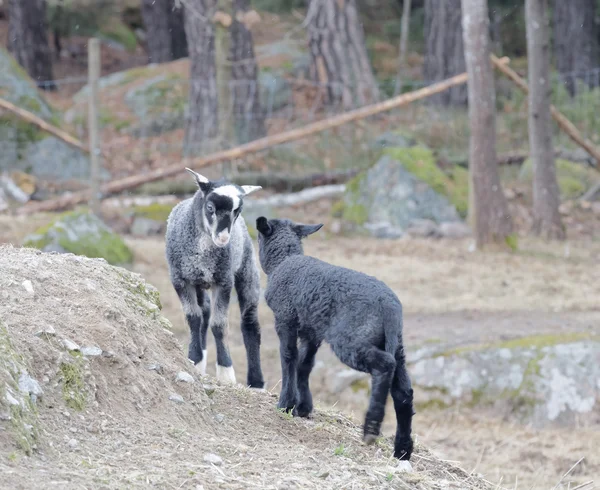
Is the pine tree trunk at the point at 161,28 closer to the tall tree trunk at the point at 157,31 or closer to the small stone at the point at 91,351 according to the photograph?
the tall tree trunk at the point at 157,31

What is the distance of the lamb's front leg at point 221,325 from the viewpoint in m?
7.28

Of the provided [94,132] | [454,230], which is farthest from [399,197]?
[94,132]

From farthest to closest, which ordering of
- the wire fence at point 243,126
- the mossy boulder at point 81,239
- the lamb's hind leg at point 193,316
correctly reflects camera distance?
the wire fence at point 243,126 → the mossy boulder at point 81,239 → the lamb's hind leg at point 193,316

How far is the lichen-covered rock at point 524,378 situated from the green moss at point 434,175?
701 cm

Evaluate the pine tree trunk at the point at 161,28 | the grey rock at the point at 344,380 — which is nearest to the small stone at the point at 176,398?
the grey rock at the point at 344,380

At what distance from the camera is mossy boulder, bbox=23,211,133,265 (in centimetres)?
1295

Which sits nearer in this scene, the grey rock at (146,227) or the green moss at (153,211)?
the grey rock at (146,227)

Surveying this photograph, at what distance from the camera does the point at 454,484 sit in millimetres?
5852

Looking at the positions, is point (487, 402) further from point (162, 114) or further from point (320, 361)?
point (162, 114)

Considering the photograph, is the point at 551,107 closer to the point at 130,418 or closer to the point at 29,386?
the point at 130,418

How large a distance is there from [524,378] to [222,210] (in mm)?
5130

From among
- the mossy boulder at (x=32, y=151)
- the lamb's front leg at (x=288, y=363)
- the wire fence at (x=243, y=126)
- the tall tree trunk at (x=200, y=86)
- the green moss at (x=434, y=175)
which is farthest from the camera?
the tall tree trunk at (x=200, y=86)

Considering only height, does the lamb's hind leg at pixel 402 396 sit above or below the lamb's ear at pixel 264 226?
below

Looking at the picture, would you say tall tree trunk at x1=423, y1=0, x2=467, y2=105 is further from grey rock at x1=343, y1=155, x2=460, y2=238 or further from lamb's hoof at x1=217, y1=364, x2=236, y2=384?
lamb's hoof at x1=217, y1=364, x2=236, y2=384
